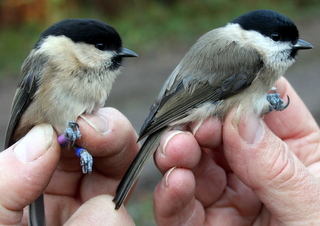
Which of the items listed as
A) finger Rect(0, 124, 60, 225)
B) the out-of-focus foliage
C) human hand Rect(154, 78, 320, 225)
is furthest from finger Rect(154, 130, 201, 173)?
the out-of-focus foliage

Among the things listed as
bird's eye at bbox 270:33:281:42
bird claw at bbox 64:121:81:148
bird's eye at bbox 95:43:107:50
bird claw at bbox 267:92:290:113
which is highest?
bird's eye at bbox 270:33:281:42

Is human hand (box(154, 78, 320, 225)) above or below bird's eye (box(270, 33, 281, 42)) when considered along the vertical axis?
below

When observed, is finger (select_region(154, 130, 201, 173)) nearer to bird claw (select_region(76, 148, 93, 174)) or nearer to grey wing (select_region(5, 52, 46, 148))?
bird claw (select_region(76, 148, 93, 174))

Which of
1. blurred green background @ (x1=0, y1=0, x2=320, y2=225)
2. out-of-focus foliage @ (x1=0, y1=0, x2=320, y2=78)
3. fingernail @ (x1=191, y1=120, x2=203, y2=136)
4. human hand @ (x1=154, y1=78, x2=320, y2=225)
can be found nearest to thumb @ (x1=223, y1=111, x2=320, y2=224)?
human hand @ (x1=154, y1=78, x2=320, y2=225)

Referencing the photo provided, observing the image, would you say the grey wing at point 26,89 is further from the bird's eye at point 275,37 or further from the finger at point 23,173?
the bird's eye at point 275,37

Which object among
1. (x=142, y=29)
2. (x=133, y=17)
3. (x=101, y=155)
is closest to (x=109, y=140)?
(x=101, y=155)

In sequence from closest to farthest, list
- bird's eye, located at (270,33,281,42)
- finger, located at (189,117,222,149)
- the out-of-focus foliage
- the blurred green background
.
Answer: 1. finger, located at (189,117,222,149)
2. bird's eye, located at (270,33,281,42)
3. the blurred green background
4. the out-of-focus foliage

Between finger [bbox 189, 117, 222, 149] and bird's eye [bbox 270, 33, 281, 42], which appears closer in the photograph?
finger [bbox 189, 117, 222, 149]

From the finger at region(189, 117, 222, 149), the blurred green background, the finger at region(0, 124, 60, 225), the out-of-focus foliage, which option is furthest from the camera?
the out-of-focus foliage
